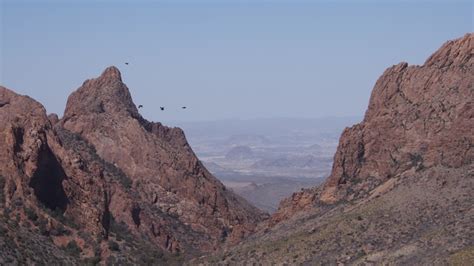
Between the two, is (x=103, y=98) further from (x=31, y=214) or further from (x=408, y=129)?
(x=408, y=129)

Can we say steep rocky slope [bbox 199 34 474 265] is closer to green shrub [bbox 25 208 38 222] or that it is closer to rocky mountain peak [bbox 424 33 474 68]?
rocky mountain peak [bbox 424 33 474 68]

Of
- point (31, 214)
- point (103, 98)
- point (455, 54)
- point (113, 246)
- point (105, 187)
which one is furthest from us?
point (103, 98)

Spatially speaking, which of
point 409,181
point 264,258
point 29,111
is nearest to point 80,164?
point 29,111

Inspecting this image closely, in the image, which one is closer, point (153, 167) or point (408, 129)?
point (408, 129)

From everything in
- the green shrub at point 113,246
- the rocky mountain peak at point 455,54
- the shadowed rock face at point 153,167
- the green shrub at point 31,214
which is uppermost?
the rocky mountain peak at point 455,54

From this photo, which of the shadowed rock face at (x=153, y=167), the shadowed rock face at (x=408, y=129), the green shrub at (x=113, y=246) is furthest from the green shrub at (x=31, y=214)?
the shadowed rock face at (x=408, y=129)

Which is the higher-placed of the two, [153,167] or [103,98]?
[103,98]

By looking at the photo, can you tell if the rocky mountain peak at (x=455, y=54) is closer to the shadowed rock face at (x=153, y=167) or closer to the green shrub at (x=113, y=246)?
the shadowed rock face at (x=153, y=167)

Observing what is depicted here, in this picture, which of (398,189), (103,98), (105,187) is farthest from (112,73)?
(398,189)
